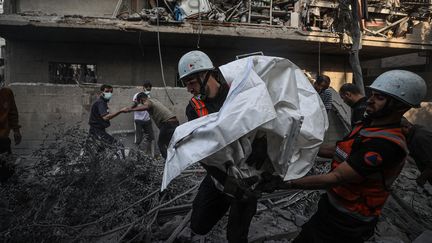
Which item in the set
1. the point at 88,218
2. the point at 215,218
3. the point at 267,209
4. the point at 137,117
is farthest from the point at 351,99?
the point at 137,117

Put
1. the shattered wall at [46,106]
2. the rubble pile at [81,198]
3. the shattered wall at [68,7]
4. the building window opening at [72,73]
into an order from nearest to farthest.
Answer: the rubble pile at [81,198], the shattered wall at [46,106], the shattered wall at [68,7], the building window opening at [72,73]

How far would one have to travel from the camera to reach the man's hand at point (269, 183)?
176 centimetres

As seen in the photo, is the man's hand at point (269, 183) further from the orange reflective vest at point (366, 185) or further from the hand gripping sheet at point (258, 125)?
the orange reflective vest at point (366, 185)

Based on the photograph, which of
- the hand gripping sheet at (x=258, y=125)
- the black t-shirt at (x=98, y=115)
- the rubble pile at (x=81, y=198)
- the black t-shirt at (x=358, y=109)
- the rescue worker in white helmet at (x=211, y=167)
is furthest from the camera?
the black t-shirt at (x=98, y=115)

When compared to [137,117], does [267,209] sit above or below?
below

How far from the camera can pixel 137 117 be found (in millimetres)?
7230

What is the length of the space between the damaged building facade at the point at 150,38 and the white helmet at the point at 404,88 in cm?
617

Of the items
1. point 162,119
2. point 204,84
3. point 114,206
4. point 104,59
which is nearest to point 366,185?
point 204,84

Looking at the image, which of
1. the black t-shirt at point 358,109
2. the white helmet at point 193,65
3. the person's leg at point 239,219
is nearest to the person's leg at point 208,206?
the person's leg at point 239,219

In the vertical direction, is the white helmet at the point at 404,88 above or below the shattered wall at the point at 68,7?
below

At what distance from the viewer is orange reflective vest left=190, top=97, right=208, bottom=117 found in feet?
7.26

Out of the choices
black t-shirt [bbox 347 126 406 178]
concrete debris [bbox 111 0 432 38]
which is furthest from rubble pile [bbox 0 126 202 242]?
concrete debris [bbox 111 0 432 38]

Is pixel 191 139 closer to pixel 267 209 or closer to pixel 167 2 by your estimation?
pixel 267 209

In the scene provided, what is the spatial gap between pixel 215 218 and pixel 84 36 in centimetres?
797
